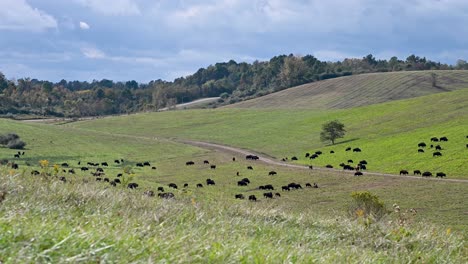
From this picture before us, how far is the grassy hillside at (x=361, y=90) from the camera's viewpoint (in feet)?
461

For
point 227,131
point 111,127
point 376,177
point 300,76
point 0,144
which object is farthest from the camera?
point 300,76

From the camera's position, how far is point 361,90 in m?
150

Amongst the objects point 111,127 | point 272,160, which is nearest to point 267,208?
point 272,160

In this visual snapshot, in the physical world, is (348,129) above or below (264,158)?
above

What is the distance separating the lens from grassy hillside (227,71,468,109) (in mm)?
140375

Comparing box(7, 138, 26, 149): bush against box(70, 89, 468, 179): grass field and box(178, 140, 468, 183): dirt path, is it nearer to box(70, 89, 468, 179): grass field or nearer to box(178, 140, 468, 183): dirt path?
box(178, 140, 468, 183): dirt path

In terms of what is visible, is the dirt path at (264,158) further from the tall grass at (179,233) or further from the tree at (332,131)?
the tall grass at (179,233)

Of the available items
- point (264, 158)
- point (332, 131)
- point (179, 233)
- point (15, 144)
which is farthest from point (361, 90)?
point (179, 233)

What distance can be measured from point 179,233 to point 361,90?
5726 inches

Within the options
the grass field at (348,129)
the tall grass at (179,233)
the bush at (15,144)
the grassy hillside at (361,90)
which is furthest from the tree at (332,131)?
the tall grass at (179,233)

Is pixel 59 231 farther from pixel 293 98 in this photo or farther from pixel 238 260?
pixel 293 98

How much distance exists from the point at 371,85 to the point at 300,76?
142 feet

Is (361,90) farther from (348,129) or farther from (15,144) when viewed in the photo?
(15,144)

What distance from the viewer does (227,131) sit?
117 m
